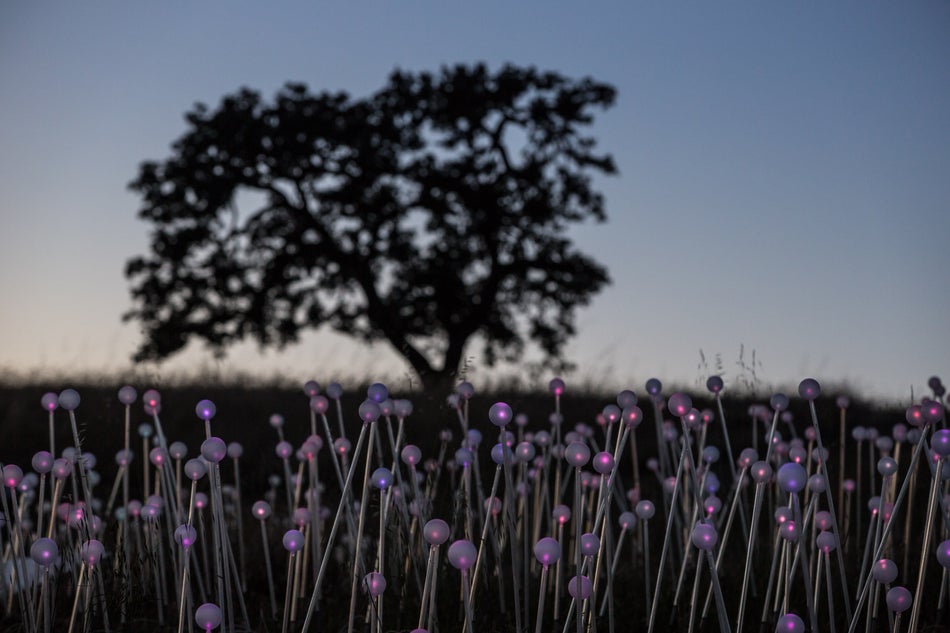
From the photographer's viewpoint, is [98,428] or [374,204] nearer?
[98,428]

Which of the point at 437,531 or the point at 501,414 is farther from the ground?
the point at 501,414

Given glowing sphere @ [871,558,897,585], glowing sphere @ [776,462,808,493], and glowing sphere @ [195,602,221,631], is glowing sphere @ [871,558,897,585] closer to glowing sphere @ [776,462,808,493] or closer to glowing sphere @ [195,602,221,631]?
glowing sphere @ [776,462,808,493]

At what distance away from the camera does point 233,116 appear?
55.6ft

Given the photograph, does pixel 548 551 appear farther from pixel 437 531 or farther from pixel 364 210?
pixel 364 210

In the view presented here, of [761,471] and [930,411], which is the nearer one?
[761,471]

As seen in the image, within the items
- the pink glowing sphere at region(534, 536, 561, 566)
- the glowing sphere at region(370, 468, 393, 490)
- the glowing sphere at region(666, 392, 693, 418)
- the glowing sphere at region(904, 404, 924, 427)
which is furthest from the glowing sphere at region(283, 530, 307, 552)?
the glowing sphere at region(904, 404, 924, 427)

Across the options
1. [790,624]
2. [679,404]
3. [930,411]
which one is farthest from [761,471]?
[930,411]

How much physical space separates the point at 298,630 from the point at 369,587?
121 centimetres

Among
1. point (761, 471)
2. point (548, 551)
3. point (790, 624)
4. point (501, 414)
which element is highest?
point (501, 414)

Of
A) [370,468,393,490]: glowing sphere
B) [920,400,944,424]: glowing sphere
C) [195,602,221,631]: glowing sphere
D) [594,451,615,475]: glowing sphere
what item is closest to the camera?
[195,602,221,631]: glowing sphere

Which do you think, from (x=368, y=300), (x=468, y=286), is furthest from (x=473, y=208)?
(x=368, y=300)

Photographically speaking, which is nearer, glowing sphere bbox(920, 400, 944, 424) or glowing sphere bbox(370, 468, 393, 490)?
glowing sphere bbox(370, 468, 393, 490)

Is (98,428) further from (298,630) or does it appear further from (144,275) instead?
(144,275)

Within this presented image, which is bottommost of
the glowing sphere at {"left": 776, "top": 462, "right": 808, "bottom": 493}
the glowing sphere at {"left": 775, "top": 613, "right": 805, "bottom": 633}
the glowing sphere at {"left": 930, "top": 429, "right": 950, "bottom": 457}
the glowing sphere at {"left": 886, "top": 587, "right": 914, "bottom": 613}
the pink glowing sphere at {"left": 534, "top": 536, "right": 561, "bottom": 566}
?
the glowing sphere at {"left": 775, "top": 613, "right": 805, "bottom": 633}
